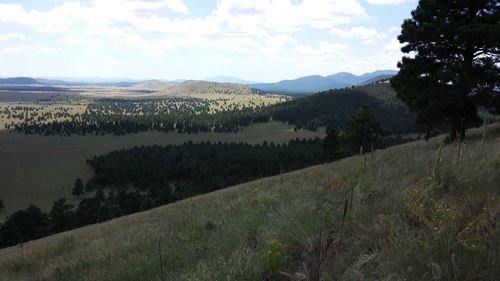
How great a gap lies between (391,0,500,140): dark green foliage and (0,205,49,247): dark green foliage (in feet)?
192

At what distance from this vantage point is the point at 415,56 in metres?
22.1

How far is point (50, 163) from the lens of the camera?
163m

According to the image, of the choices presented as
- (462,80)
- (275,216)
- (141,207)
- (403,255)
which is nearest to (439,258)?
(403,255)

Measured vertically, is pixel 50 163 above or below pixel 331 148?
below

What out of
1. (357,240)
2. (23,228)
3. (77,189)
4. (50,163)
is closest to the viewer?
(357,240)

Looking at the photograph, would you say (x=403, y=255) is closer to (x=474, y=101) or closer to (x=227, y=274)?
(x=227, y=274)

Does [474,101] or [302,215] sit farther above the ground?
[474,101]

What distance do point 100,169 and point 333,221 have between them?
143 m

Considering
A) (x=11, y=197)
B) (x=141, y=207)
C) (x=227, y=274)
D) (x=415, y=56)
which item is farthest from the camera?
(x=11, y=197)

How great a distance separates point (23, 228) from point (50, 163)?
10735 centimetres

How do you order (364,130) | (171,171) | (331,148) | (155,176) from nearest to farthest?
(364,130)
(331,148)
(171,171)
(155,176)

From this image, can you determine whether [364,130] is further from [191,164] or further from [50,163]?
[50,163]

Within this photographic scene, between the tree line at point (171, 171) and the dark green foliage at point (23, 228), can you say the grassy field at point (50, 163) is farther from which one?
the dark green foliage at point (23, 228)

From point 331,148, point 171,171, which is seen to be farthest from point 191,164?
point 331,148
